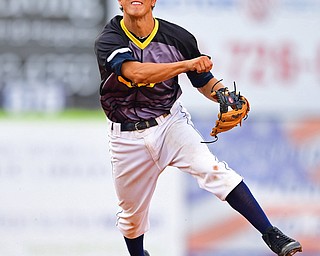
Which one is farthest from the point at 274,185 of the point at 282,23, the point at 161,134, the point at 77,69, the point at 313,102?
the point at 161,134

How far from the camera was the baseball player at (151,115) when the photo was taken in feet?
19.4

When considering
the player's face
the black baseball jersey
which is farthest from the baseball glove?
the player's face

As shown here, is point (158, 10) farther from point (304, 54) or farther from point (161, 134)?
point (161, 134)

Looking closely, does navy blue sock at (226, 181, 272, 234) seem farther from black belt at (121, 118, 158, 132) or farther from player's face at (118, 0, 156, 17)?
player's face at (118, 0, 156, 17)

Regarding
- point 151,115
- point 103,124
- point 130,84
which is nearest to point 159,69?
point 130,84

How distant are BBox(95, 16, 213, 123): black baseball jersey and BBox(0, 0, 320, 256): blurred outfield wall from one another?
3.08m

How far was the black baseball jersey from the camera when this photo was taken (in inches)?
235

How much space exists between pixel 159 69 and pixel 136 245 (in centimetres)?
150

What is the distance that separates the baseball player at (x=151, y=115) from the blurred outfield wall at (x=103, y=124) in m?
3.03

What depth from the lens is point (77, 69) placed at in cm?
938

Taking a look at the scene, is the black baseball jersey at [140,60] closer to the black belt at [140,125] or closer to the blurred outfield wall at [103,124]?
the black belt at [140,125]

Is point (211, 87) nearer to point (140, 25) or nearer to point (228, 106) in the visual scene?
point (228, 106)

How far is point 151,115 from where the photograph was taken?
620cm

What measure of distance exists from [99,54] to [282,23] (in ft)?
12.5
